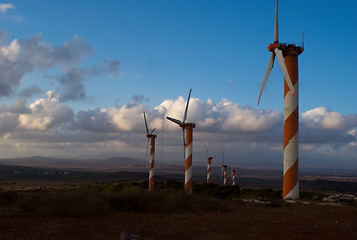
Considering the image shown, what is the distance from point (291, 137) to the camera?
64.0ft

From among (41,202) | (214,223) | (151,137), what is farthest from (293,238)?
(151,137)

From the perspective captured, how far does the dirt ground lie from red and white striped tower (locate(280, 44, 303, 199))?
245 inches

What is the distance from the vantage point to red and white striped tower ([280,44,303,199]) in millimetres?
19375

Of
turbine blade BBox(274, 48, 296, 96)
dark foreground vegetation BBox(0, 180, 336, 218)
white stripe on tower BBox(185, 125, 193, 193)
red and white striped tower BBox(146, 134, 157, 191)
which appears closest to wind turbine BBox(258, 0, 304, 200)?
turbine blade BBox(274, 48, 296, 96)

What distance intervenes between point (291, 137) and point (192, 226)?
11.3 m

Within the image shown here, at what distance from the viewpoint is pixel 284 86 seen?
20.1 m

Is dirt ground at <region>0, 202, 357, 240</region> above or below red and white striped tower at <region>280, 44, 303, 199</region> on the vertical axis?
below

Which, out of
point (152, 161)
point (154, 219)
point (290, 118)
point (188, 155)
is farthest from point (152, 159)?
point (154, 219)

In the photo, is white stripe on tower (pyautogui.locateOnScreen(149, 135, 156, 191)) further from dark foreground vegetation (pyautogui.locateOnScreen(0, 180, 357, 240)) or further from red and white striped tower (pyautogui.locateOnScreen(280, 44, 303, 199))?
dark foreground vegetation (pyautogui.locateOnScreen(0, 180, 357, 240))

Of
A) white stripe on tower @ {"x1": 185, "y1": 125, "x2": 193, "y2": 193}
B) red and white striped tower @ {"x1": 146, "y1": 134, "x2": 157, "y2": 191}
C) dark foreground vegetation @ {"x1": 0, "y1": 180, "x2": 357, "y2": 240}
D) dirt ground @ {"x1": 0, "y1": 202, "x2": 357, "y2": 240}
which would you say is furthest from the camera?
red and white striped tower @ {"x1": 146, "y1": 134, "x2": 157, "y2": 191}

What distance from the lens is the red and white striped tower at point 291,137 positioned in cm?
1938

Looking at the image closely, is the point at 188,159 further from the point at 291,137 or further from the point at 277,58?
the point at 277,58

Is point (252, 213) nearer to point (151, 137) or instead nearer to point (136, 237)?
point (136, 237)

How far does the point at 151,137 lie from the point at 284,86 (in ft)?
67.0
